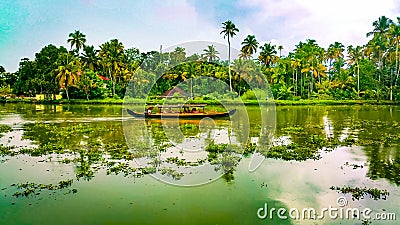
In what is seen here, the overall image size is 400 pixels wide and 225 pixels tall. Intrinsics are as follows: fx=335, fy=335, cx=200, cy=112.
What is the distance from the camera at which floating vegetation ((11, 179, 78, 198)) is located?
689cm

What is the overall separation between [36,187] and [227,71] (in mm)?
40394

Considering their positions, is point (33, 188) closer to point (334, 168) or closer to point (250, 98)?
point (334, 168)

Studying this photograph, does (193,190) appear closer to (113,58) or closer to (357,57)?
(113,58)

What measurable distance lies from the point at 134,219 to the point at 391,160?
26.0 ft

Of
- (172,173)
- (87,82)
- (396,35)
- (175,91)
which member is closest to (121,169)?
(172,173)

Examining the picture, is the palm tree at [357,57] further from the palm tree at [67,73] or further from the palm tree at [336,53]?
the palm tree at [67,73]

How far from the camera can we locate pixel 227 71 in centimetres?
4631

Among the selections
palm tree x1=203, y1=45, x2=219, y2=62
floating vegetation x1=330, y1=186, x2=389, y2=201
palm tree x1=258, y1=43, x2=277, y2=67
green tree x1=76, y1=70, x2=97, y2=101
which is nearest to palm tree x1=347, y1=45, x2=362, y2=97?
palm tree x1=258, y1=43, x2=277, y2=67

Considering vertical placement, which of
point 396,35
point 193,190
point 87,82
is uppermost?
point 396,35

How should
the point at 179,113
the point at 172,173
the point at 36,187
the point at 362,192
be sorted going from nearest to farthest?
the point at 362,192 → the point at 36,187 → the point at 172,173 → the point at 179,113

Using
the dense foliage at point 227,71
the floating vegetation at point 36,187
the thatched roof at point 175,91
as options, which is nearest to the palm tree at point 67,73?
the dense foliage at point 227,71

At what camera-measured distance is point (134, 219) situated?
18.7 feet

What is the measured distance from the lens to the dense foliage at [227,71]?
4450cm

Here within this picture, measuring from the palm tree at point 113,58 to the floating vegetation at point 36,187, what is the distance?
41.0m
